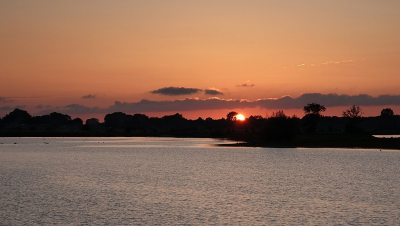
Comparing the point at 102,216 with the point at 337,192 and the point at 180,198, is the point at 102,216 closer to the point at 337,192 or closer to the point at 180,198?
the point at 180,198

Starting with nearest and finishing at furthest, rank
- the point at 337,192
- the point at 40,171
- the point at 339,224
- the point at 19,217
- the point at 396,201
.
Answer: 1. the point at 339,224
2. the point at 19,217
3. the point at 396,201
4. the point at 337,192
5. the point at 40,171

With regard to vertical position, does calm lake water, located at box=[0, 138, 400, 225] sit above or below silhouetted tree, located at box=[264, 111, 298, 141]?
below

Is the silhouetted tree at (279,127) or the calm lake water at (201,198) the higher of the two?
the silhouetted tree at (279,127)

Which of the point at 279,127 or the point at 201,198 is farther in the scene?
the point at 279,127

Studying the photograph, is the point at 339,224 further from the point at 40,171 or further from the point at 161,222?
the point at 40,171

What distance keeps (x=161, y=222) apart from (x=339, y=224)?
1013cm

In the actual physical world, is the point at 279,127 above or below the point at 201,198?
above

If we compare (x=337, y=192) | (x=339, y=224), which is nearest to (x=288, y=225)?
(x=339, y=224)

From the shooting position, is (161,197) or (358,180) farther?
(358,180)

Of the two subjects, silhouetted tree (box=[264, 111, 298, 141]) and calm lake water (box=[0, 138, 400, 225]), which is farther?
silhouetted tree (box=[264, 111, 298, 141])

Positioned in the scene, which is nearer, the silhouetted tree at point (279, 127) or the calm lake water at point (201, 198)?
the calm lake water at point (201, 198)

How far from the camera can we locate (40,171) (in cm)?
6131

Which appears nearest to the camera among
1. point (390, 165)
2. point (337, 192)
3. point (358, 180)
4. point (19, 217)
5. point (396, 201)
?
point (19, 217)

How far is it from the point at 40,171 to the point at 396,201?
143ft
